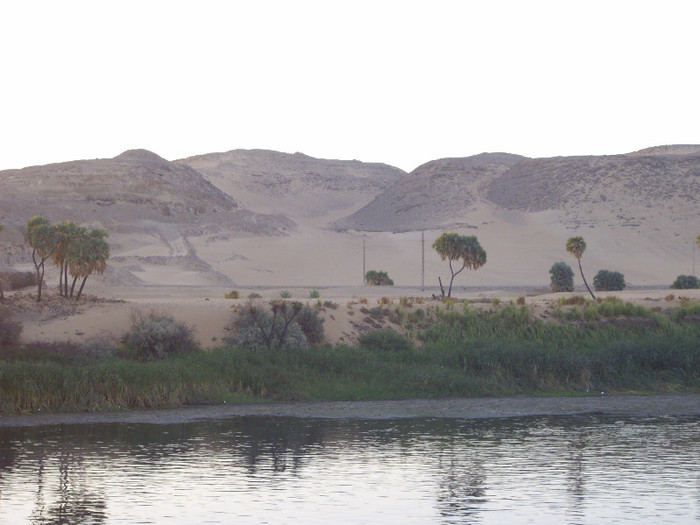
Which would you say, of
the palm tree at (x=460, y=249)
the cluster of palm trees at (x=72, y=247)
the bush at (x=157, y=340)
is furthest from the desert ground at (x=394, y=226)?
the bush at (x=157, y=340)

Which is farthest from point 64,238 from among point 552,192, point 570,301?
point 552,192

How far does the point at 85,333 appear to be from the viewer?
3388cm

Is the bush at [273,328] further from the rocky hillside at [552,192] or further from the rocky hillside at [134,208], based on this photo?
the rocky hillside at [552,192]

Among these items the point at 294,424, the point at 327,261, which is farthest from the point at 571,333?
the point at 327,261

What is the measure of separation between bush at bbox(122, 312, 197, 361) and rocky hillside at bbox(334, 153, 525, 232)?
88375 millimetres

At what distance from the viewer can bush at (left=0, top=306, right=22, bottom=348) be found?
102 feet

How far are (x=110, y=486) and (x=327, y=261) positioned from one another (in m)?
83.8

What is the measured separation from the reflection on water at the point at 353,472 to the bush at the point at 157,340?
24.3 ft

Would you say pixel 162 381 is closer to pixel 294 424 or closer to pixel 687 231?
pixel 294 424

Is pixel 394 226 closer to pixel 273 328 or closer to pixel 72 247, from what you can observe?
pixel 72 247

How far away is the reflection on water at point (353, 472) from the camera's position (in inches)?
611

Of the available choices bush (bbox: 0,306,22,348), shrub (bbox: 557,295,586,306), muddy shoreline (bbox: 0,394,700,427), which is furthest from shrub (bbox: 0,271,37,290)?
shrub (bbox: 557,295,586,306)

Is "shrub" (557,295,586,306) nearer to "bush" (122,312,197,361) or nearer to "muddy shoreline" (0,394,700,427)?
"muddy shoreline" (0,394,700,427)

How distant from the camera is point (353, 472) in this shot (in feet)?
62.4
